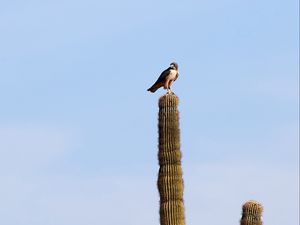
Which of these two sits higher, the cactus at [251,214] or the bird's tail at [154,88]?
the bird's tail at [154,88]

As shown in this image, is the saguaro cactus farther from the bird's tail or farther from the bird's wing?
the bird's tail

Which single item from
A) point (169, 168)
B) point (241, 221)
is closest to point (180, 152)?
point (169, 168)

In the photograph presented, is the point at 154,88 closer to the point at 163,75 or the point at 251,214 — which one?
the point at 163,75

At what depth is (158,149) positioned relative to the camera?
20438mm

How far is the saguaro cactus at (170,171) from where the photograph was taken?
20.0 m

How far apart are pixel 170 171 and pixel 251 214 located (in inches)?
61.2

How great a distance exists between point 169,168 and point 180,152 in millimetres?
340

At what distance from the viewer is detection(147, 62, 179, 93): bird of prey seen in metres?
21.8

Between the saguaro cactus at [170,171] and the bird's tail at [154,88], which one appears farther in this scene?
the bird's tail at [154,88]

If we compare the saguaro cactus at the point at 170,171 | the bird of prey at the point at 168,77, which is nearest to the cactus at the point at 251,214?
the saguaro cactus at the point at 170,171

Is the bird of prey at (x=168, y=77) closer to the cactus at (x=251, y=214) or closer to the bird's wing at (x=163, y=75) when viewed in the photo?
the bird's wing at (x=163, y=75)

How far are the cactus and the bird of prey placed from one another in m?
2.92

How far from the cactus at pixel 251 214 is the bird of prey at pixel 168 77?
A: 292 cm

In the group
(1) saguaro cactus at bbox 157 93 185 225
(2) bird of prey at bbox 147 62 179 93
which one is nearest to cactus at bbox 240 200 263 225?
(1) saguaro cactus at bbox 157 93 185 225
